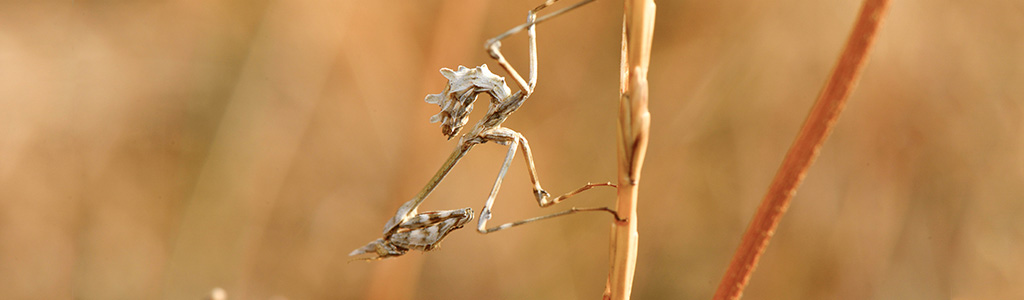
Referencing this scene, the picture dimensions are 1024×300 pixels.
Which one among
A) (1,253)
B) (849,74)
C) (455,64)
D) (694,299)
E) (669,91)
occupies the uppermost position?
(849,74)

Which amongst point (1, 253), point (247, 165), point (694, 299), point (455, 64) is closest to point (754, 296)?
point (694, 299)

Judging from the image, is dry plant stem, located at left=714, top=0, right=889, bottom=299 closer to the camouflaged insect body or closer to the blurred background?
the camouflaged insect body

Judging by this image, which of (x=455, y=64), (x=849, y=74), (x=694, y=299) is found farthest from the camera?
(x=694, y=299)

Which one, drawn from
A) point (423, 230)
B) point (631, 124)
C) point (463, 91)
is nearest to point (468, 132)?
point (463, 91)

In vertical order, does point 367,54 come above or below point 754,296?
above

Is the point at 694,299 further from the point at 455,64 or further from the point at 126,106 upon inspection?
the point at 126,106

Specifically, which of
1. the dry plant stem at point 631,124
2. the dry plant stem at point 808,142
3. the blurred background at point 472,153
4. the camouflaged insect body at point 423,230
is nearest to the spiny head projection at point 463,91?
the camouflaged insect body at point 423,230

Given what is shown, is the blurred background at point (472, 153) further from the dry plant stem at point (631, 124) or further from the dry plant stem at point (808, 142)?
the dry plant stem at point (808, 142)
